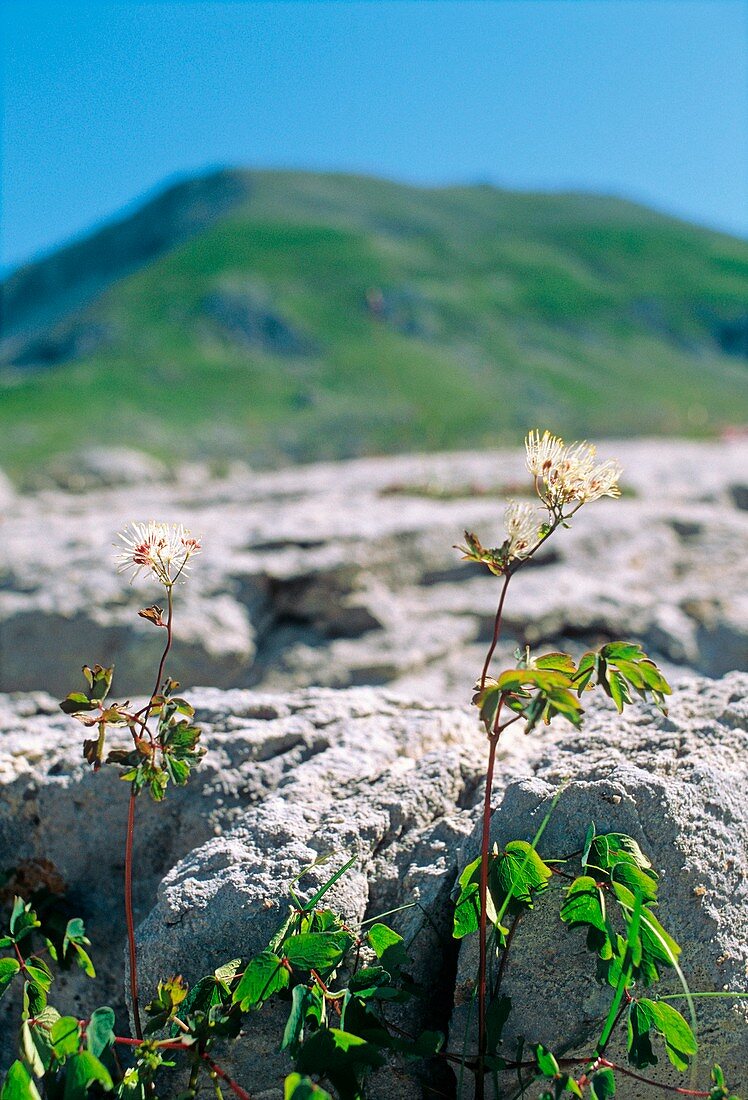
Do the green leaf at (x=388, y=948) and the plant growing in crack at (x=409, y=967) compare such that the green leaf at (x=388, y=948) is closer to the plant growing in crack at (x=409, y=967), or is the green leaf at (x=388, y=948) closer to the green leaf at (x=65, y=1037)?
the plant growing in crack at (x=409, y=967)

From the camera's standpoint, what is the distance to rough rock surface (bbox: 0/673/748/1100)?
2172 millimetres

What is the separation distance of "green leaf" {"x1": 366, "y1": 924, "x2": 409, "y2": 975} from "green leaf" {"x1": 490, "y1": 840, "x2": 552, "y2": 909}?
24 cm

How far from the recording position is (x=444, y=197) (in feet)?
432

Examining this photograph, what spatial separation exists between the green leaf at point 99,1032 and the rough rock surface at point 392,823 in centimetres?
30

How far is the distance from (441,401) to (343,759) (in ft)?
230

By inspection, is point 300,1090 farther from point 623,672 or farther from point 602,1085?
point 623,672

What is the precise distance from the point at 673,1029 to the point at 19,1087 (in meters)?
1.30

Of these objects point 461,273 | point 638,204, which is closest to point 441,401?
point 461,273

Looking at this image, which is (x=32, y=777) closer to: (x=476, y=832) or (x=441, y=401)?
(x=476, y=832)

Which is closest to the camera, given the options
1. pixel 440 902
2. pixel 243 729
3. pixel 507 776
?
pixel 440 902

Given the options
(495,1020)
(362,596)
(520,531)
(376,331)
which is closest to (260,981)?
(495,1020)

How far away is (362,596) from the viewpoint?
650cm

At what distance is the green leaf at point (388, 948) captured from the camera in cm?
208

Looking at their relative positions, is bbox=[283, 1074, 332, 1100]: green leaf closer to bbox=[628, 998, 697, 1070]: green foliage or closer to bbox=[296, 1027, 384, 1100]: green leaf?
bbox=[296, 1027, 384, 1100]: green leaf
